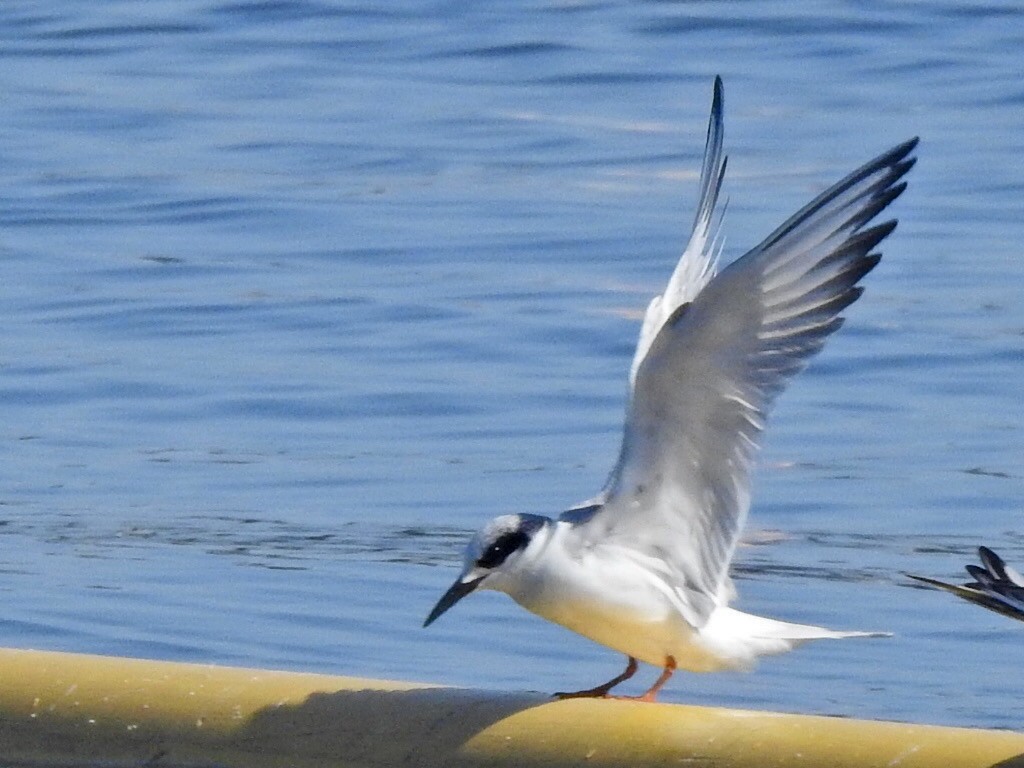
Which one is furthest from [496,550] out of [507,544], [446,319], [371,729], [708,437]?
[446,319]

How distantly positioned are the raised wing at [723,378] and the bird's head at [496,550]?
19 cm

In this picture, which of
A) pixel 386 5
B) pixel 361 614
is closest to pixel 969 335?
pixel 361 614

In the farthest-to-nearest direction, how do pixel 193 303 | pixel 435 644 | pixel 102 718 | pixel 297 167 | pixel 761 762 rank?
pixel 297 167 < pixel 193 303 < pixel 435 644 < pixel 102 718 < pixel 761 762

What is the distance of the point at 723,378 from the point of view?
441 centimetres

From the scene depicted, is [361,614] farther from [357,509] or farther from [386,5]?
[386,5]

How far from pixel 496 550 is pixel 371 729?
1.25ft

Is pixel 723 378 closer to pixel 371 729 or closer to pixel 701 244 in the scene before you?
pixel 701 244

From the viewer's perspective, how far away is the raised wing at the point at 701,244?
15.2 feet

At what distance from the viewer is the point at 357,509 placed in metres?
7.83

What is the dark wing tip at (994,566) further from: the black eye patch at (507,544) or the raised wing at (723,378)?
the black eye patch at (507,544)

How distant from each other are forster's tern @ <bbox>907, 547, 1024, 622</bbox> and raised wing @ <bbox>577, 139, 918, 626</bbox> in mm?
385

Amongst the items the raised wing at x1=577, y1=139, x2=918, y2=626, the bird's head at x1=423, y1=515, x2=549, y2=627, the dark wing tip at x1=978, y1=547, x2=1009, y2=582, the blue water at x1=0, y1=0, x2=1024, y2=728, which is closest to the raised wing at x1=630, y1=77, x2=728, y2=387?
the raised wing at x1=577, y1=139, x2=918, y2=626

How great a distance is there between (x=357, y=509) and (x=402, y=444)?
2.85 ft

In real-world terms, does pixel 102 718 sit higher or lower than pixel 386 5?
lower
